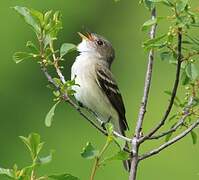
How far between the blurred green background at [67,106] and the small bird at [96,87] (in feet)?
27.2

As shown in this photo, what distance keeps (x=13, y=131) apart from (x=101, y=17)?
223 inches

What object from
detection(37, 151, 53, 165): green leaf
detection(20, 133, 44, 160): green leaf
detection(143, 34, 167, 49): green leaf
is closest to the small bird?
detection(143, 34, 167, 49): green leaf

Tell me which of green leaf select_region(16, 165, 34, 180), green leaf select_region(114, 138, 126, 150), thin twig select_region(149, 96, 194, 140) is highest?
thin twig select_region(149, 96, 194, 140)

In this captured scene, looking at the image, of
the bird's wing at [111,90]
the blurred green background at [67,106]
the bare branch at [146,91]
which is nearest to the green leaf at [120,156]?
the bare branch at [146,91]

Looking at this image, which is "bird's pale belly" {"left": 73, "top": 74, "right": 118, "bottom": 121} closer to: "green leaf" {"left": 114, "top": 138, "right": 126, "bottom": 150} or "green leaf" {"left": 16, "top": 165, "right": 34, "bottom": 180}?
"green leaf" {"left": 114, "top": 138, "right": 126, "bottom": 150}

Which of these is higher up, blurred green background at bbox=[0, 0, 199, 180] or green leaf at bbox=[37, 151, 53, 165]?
blurred green background at bbox=[0, 0, 199, 180]

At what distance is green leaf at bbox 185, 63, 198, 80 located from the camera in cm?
484

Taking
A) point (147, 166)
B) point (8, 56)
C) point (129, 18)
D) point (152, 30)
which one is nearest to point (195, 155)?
point (147, 166)

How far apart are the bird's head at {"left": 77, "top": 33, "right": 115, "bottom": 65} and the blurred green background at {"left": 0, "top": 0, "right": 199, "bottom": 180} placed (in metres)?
7.94

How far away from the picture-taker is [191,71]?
4855mm

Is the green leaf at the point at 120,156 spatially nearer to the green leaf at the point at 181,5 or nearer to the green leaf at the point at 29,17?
the green leaf at the point at 181,5

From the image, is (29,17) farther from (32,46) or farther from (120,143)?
(120,143)

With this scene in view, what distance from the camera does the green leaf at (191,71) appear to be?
484cm

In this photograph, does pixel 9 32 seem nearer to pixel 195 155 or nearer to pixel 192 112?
pixel 195 155
